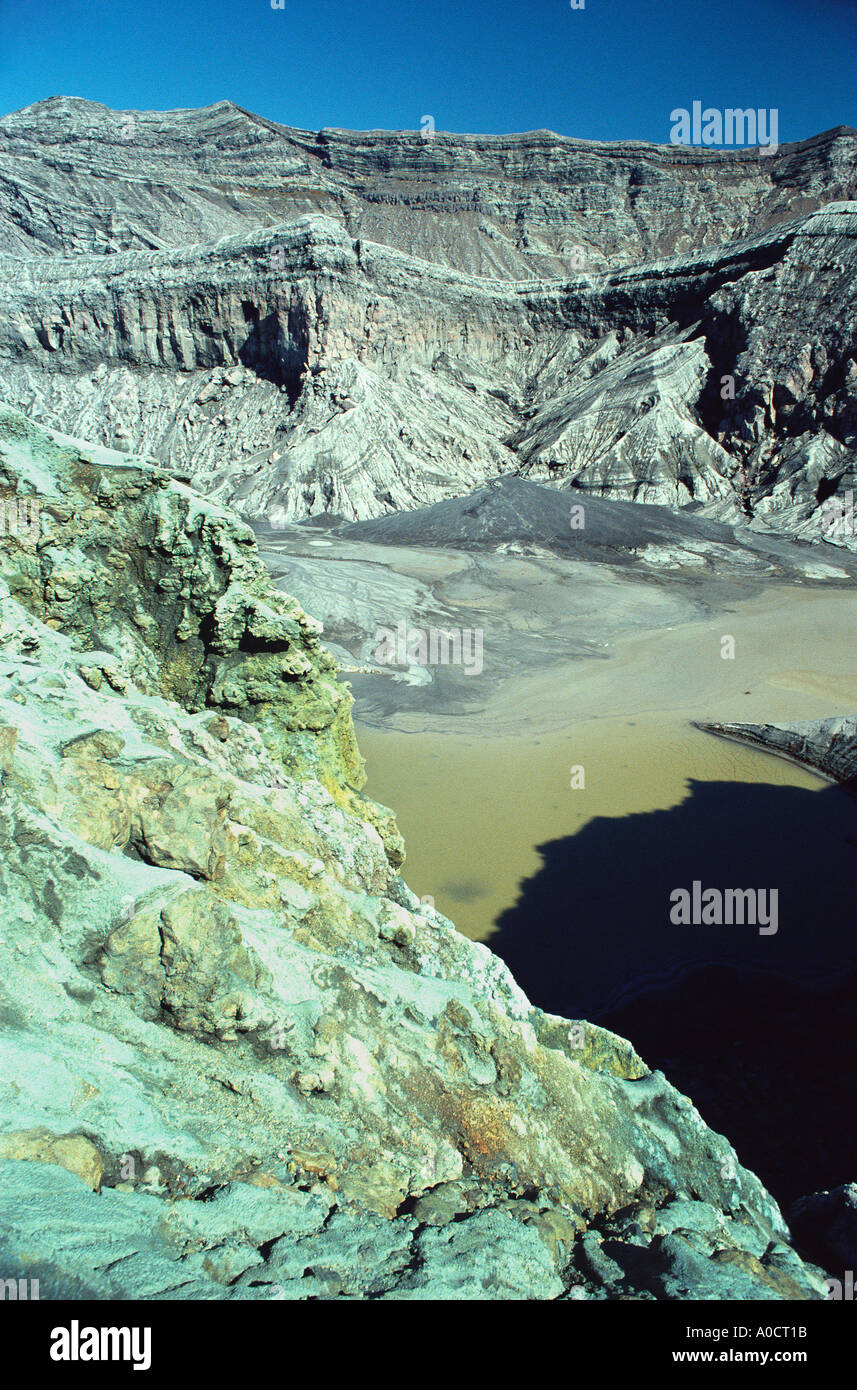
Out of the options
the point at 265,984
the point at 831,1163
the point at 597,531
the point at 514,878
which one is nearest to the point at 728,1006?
the point at 831,1163

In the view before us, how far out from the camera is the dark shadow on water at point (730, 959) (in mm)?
6492

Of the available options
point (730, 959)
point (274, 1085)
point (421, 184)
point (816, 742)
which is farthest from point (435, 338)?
point (274, 1085)

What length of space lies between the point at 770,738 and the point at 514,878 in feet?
23.4

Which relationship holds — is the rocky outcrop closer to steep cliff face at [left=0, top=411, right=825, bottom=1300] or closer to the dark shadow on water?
the dark shadow on water

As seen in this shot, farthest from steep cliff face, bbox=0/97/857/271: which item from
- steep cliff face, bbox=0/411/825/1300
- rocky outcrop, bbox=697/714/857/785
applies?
steep cliff face, bbox=0/411/825/1300

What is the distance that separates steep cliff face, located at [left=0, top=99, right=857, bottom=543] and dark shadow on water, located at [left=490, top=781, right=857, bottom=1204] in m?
29.2

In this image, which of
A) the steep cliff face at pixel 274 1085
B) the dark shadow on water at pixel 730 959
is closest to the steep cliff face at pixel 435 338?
the dark shadow on water at pixel 730 959

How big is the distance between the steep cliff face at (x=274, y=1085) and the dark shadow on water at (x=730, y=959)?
2.80 m

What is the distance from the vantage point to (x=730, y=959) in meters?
8.74

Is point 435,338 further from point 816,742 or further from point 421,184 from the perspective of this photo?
point 816,742

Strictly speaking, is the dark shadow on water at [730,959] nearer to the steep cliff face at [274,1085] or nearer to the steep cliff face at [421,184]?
the steep cliff face at [274,1085]

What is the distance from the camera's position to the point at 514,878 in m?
10.6

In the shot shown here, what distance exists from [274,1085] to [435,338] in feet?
171

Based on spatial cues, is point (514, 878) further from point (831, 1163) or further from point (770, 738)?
point (770, 738)
